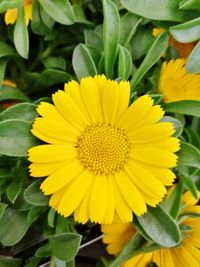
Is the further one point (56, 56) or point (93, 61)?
point (56, 56)

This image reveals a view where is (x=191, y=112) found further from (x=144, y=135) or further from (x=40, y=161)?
(x=40, y=161)

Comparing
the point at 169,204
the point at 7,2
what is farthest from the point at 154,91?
the point at 7,2

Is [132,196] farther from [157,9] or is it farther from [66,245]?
[157,9]

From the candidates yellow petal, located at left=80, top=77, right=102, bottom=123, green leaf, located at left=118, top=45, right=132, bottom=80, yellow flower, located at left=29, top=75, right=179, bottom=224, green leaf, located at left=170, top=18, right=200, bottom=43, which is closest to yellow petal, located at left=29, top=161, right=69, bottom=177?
yellow flower, located at left=29, top=75, right=179, bottom=224

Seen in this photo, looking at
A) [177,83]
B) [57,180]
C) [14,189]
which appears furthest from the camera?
[177,83]

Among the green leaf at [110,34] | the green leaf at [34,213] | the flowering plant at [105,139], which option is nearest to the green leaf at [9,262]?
the flowering plant at [105,139]

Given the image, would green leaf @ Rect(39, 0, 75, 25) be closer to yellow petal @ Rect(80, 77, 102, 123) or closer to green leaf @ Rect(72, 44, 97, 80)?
green leaf @ Rect(72, 44, 97, 80)

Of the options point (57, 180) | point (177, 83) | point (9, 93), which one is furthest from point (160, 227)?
point (9, 93)

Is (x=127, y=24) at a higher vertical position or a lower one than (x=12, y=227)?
higher
